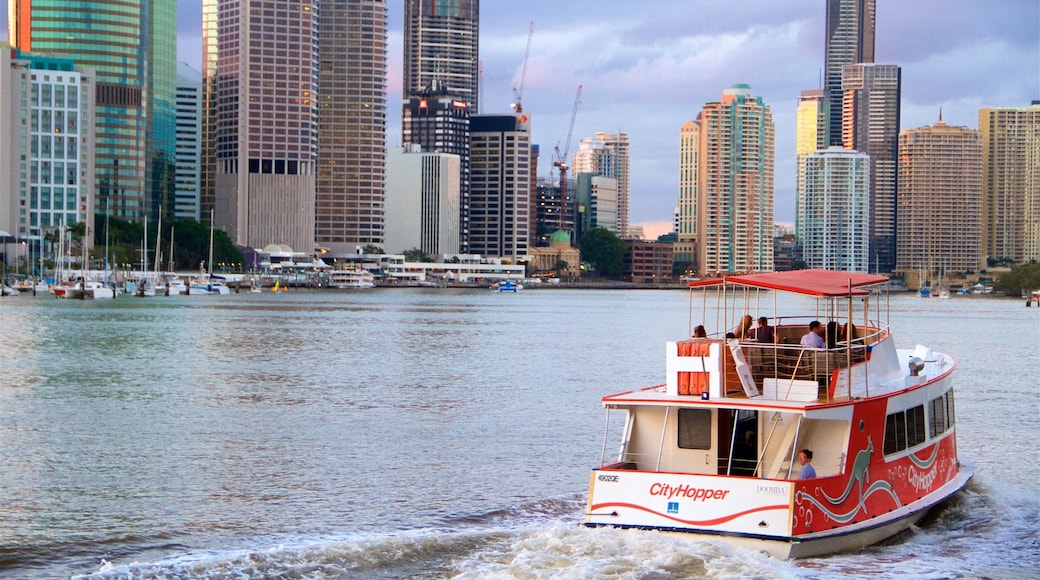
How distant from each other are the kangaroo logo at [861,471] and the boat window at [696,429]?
8.14 ft

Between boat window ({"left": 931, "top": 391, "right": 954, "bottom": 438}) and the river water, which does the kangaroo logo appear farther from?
boat window ({"left": 931, "top": 391, "right": 954, "bottom": 438})

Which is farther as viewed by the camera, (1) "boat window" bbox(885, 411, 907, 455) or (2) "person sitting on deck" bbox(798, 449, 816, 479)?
(1) "boat window" bbox(885, 411, 907, 455)

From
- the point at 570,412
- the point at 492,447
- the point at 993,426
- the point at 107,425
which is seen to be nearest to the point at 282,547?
the point at 492,447

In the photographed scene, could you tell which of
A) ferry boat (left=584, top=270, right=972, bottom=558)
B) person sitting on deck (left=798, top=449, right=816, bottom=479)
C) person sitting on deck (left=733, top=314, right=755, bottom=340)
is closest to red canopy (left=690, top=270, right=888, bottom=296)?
ferry boat (left=584, top=270, right=972, bottom=558)

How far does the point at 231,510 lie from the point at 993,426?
86.2 ft

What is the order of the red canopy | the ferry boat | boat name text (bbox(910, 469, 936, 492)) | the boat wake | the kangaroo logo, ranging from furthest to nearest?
boat name text (bbox(910, 469, 936, 492)) < the red canopy < the kangaroo logo < the ferry boat < the boat wake

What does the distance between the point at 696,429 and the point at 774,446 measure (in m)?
1.39

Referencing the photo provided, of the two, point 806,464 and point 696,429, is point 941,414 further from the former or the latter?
point 696,429

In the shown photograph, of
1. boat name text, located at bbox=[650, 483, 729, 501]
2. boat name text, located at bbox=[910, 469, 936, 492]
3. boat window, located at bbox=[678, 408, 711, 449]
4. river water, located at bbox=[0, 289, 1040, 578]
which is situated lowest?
river water, located at bbox=[0, 289, 1040, 578]

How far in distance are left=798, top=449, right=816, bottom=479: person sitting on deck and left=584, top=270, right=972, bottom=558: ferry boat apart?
0.08m

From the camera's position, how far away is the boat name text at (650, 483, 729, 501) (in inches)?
898

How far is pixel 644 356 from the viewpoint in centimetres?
7588

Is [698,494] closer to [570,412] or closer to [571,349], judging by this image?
[570,412]

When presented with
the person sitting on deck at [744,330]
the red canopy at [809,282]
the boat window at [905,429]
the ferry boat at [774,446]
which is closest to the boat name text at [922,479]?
the ferry boat at [774,446]
